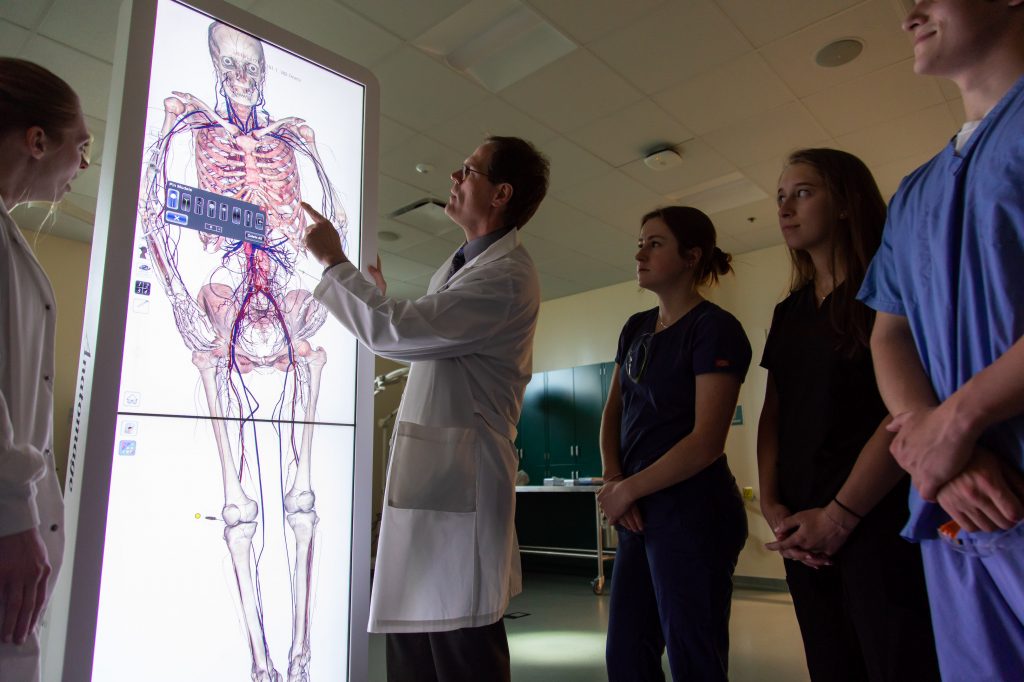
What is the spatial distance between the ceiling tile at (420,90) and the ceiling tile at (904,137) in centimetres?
216

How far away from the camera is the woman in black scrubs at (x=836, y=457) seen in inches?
38.7

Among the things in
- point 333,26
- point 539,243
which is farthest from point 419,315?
point 539,243

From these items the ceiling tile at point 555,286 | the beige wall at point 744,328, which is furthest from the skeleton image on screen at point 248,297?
the ceiling tile at point 555,286

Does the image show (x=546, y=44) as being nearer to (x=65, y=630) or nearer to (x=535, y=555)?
(x=65, y=630)

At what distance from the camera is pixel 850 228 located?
4.08ft

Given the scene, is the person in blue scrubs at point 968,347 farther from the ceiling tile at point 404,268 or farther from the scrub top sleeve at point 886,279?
the ceiling tile at point 404,268

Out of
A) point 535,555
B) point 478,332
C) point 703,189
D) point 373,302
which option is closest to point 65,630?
point 373,302

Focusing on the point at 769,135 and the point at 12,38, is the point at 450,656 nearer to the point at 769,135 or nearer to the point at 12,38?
the point at 12,38

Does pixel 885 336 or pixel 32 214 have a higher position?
pixel 32 214

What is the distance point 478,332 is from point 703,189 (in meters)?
3.56

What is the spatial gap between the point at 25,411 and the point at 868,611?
1.26 m

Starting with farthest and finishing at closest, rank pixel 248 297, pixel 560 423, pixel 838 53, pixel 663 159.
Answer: pixel 560 423, pixel 663 159, pixel 838 53, pixel 248 297

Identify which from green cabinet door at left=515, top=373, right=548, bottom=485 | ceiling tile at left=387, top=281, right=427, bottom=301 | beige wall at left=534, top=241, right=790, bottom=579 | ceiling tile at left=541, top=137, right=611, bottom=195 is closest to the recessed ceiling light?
ceiling tile at left=541, top=137, right=611, bottom=195

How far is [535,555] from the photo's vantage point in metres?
6.44
